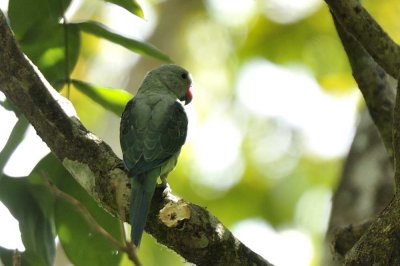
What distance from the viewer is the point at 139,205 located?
3.63m

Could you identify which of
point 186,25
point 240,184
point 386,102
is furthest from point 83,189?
point 186,25

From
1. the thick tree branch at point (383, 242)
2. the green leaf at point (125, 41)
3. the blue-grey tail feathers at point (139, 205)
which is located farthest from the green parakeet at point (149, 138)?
the thick tree branch at point (383, 242)

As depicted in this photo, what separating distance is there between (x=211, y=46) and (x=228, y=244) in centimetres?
620

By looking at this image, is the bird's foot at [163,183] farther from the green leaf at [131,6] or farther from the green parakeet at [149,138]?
the green leaf at [131,6]

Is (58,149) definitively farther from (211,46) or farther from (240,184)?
(211,46)

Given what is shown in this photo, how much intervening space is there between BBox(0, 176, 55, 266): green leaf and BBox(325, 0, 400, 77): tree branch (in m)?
1.61

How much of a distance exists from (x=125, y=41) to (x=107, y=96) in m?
0.28

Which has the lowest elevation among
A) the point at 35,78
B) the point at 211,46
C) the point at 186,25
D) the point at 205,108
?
the point at 205,108

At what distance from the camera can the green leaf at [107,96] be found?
13.9 feet

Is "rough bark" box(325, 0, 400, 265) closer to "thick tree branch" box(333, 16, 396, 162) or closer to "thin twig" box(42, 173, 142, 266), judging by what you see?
"thick tree branch" box(333, 16, 396, 162)

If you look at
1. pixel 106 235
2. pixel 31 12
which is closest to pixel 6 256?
pixel 31 12

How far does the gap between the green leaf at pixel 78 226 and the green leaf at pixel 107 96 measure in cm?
36

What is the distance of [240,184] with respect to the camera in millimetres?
8133

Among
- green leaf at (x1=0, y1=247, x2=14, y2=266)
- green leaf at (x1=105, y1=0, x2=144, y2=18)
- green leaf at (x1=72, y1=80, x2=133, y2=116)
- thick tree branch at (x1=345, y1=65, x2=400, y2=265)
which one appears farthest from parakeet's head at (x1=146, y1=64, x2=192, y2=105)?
thick tree branch at (x1=345, y1=65, x2=400, y2=265)
